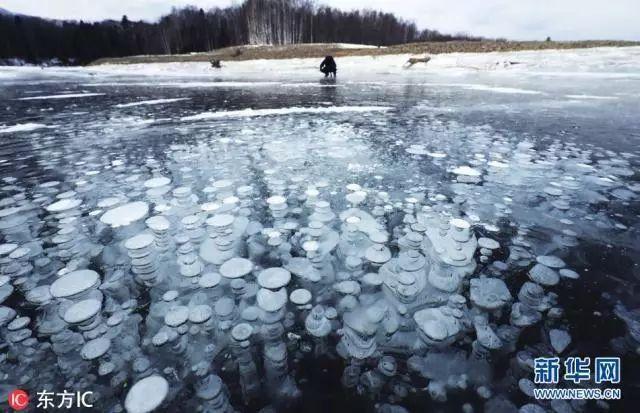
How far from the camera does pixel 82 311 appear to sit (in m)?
1.59

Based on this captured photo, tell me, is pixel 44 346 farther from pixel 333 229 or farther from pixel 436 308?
pixel 436 308

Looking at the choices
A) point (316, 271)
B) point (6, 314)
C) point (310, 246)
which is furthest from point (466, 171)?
point (6, 314)

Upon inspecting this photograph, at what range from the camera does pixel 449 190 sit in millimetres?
3008

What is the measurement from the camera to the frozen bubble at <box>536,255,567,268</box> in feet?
6.35

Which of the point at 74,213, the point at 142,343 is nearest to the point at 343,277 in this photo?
the point at 142,343

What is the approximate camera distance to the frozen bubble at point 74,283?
1.72m

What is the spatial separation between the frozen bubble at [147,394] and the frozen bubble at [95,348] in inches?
10.8

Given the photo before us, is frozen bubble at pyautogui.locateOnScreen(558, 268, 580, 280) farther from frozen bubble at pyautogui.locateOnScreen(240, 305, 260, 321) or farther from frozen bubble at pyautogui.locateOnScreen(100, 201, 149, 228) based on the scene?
frozen bubble at pyautogui.locateOnScreen(100, 201, 149, 228)

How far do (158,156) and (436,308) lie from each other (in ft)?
12.4

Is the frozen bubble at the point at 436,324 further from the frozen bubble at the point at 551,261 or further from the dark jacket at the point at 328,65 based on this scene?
the dark jacket at the point at 328,65

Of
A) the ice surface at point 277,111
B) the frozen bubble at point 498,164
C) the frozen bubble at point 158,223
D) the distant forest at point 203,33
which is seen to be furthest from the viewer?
the distant forest at point 203,33

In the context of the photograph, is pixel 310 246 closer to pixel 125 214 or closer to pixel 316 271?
pixel 316 271

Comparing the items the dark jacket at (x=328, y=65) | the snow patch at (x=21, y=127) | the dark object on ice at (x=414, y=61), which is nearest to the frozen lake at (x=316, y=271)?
the snow patch at (x=21, y=127)

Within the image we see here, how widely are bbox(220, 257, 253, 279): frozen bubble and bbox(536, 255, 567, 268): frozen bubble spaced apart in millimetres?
1835
